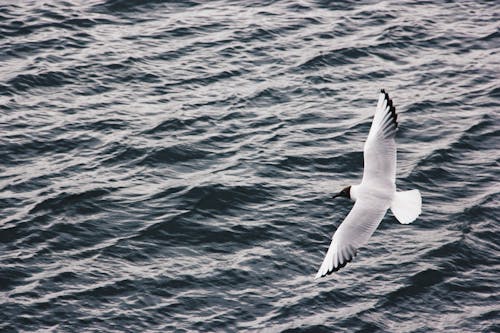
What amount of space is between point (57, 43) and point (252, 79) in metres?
4.61

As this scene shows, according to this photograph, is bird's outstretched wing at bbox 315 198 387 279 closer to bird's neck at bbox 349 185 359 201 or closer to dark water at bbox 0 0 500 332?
bird's neck at bbox 349 185 359 201

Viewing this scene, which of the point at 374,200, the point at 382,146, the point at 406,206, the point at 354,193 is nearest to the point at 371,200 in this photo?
the point at 374,200

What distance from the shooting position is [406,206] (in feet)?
40.4

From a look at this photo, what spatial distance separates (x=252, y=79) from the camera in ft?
62.4

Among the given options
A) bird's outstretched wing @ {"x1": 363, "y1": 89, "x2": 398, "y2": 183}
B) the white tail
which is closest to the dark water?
the white tail

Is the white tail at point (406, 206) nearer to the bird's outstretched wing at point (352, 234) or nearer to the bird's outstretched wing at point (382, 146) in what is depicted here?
the bird's outstretched wing at point (352, 234)

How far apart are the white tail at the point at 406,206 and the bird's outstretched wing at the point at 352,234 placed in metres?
0.20

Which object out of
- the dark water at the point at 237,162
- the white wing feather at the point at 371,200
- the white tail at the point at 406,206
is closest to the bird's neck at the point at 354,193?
the white wing feather at the point at 371,200

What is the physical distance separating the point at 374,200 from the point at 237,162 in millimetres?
4387

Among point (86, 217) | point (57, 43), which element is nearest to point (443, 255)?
point (86, 217)

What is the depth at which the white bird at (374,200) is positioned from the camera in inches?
463

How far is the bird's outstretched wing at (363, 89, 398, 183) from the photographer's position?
13.0 metres

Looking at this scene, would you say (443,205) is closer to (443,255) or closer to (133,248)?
(443,255)

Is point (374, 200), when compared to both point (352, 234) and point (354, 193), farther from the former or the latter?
point (352, 234)
